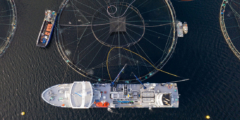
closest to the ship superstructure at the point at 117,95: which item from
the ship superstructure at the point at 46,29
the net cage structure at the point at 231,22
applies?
the ship superstructure at the point at 46,29

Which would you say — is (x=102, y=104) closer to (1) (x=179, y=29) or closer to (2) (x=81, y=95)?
(2) (x=81, y=95)

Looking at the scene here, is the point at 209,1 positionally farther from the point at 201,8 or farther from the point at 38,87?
the point at 38,87

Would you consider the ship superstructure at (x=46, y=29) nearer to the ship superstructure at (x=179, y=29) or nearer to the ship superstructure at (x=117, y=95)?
the ship superstructure at (x=117, y=95)

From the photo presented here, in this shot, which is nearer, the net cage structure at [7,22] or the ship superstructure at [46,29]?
the ship superstructure at [46,29]

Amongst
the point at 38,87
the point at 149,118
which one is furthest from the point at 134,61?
the point at 38,87

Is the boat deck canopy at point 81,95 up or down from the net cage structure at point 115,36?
down

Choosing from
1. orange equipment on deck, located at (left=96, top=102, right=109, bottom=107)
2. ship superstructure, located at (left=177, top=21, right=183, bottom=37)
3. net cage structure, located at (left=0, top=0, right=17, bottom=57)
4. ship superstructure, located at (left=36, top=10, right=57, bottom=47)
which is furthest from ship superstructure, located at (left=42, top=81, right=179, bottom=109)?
net cage structure, located at (left=0, top=0, right=17, bottom=57)
